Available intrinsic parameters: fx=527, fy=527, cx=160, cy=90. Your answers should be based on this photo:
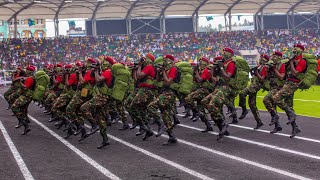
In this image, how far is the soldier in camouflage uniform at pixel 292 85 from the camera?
12102 millimetres

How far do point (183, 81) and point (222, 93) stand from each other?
1.62m

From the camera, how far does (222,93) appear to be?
12.2m

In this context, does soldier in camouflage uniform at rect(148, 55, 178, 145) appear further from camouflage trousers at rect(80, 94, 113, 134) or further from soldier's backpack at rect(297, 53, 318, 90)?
soldier's backpack at rect(297, 53, 318, 90)

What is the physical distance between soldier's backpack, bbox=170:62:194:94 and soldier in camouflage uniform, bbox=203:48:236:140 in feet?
2.63

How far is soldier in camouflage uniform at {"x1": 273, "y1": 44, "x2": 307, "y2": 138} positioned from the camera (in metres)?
12.1

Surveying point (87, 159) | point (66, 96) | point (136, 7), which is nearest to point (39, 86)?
point (66, 96)

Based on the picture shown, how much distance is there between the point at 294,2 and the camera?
54812 mm

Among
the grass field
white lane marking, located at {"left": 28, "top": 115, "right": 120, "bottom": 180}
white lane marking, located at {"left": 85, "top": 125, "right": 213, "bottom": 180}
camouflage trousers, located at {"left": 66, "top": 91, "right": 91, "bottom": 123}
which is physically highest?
camouflage trousers, located at {"left": 66, "top": 91, "right": 91, "bottom": 123}

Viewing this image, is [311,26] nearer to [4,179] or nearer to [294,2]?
[294,2]

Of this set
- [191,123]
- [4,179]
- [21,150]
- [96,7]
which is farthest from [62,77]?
[96,7]

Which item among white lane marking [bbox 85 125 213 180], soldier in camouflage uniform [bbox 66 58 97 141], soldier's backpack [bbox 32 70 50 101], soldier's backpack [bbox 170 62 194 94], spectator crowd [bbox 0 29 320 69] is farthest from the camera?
spectator crowd [bbox 0 29 320 69]

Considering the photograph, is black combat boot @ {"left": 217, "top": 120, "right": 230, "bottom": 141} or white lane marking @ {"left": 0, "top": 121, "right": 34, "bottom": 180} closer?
white lane marking @ {"left": 0, "top": 121, "right": 34, "bottom": 180}

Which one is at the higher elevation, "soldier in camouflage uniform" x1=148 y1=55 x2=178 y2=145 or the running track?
"soldier in camouflage uniform" x1=148 y1=55 x2=178 y2=145

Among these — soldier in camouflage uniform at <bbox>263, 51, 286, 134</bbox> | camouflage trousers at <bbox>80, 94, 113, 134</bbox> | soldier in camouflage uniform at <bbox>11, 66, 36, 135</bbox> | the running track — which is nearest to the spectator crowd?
soldier in camouflage uniform at <bbox>11, 66, 36, 135</bbox>
